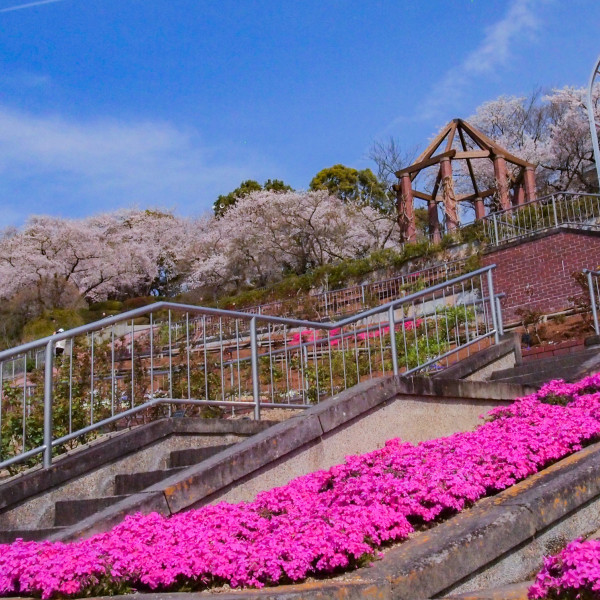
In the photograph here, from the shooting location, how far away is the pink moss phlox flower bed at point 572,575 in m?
3.47

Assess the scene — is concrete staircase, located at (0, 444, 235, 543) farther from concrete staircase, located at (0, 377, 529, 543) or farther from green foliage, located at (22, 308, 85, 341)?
green foliage, located at (22, 308, 85, 341)

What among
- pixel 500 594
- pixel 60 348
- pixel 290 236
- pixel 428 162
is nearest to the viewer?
pixel 500 594

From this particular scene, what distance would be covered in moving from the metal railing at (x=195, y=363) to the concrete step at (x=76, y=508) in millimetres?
407

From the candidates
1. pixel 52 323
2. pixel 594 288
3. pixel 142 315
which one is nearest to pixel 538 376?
pixel 594 288

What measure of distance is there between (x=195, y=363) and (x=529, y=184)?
19317mm

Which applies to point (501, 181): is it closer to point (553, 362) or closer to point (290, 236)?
point (290, 236)

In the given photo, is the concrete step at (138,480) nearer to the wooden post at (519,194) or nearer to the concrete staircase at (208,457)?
the concrete staircase at (208,457)

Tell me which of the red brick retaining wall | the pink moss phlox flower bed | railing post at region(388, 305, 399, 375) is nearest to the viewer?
the pink moss phlox flower bed

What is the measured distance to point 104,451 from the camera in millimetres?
6535

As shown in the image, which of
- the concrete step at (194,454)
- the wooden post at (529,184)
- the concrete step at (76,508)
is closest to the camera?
the concrete step at (76,508)

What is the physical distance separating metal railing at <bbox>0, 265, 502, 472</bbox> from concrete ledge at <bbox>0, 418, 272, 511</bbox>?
15 cm

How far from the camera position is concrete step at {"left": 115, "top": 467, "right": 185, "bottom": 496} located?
632cm

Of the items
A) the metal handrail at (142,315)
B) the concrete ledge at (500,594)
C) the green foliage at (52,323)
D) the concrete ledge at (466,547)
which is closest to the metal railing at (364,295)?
the green foliage at (52,323)

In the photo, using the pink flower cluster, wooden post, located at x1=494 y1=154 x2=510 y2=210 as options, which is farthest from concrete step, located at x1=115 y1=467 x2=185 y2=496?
wooden post, located at x1=494 y1=154 x2=510 y2=210
